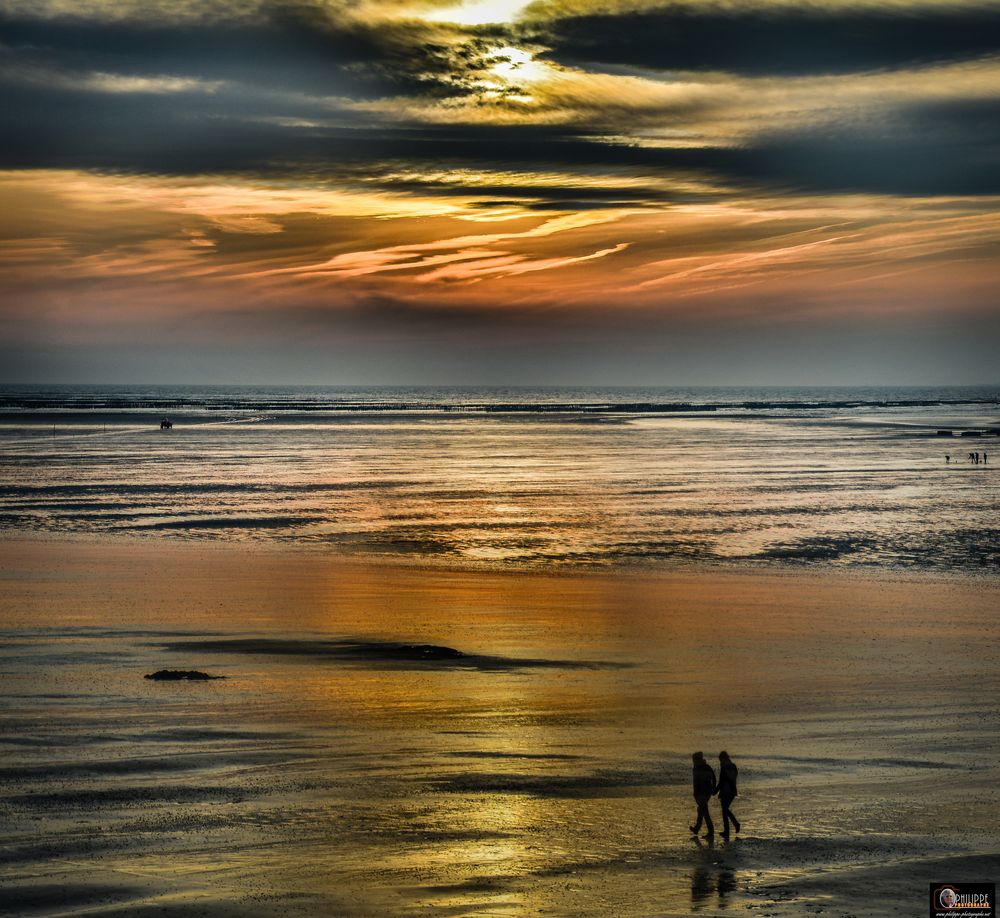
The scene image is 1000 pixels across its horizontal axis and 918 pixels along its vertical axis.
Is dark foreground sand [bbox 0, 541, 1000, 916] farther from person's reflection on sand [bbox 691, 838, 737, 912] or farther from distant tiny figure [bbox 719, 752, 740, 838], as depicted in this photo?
distant tiny figure [bbox 719, 752, 740, 838]

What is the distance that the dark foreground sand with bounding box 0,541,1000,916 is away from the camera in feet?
46.9

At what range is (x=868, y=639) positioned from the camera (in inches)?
1115

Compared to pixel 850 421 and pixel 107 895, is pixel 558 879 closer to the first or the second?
pixel 107 895

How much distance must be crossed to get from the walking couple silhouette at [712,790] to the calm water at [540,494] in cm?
2549

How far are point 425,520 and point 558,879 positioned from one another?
40087 millimetres

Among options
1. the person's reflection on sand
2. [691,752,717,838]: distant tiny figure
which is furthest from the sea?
[691,752,717,838]: distant tiny figure

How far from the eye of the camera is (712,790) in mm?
15828

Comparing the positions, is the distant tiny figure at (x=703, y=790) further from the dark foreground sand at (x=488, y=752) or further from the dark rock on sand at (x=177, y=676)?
the dark rock on sand at (x=177, y=676)

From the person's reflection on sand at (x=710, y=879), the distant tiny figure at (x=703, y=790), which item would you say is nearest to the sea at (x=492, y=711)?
the person's reflection on sand at (x=710, y=879)

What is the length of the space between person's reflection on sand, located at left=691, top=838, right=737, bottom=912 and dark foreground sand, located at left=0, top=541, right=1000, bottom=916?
0.12ft

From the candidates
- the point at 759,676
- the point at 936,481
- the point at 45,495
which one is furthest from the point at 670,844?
the point at 936,481

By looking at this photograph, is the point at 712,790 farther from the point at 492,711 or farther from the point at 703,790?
the point at 492,711

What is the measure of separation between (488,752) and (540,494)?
4750 cm

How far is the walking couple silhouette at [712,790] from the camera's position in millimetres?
15695
